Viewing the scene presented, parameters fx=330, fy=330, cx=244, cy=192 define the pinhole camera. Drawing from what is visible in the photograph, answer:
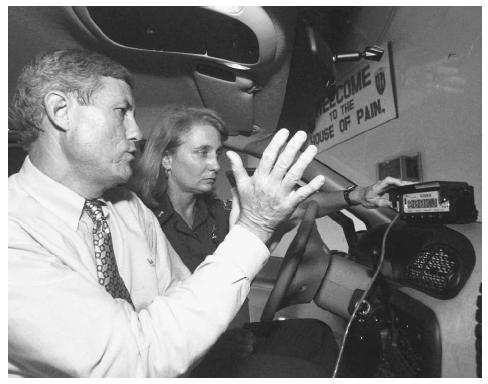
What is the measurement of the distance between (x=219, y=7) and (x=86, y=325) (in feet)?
3.40

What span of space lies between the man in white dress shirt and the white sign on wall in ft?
3.89

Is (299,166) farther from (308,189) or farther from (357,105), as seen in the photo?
(357,105)

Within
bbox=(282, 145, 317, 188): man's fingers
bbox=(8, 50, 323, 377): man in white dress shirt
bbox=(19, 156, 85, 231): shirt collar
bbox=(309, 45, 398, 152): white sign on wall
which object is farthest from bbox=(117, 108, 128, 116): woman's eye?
bbox=(309, 45, 398, 152): white sign on wall

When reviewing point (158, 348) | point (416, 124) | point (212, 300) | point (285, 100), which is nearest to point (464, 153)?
point (416, 124)

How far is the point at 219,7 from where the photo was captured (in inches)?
44.0

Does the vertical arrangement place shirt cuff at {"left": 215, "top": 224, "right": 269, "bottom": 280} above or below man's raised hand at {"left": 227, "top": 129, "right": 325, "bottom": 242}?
below

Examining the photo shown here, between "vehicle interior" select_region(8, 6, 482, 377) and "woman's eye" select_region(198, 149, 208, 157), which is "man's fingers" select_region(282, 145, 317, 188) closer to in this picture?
"vehicle interior" select_region(8, 6, 482, 377)

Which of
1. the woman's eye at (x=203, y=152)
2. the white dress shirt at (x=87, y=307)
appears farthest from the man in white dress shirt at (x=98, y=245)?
the woman's eye at (x=203, y=152)

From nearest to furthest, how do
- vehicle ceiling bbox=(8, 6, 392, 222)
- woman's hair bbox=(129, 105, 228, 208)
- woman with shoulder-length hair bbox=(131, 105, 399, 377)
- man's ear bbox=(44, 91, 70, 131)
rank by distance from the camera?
1. man's ear bbox=(44, 91, 70, 131)
2. woman with shoulder-length hair bbox=(131, 105, 399, 377)
3. vehicle ceiling bbox=(8, 6, 392, 222)
4. woman's hair bbox=(129, 105, 228, 208)

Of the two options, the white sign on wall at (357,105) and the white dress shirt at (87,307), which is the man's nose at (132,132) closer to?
the white dress shirt at (87,307)

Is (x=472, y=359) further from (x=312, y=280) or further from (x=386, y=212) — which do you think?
(x=386, y=212)

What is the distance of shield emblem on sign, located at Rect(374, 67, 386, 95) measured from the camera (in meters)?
1.62
